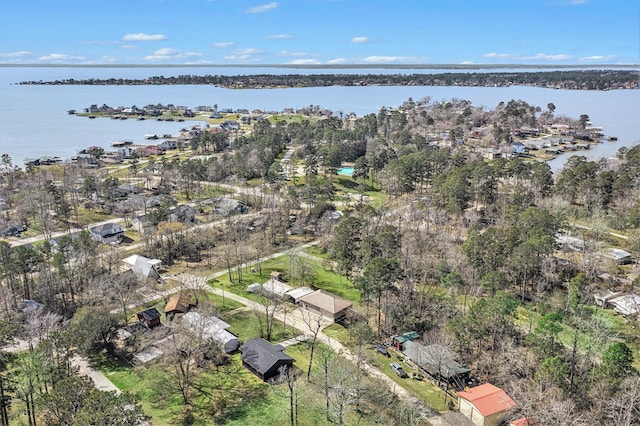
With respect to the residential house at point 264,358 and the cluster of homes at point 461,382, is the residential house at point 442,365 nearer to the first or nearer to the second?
the cluster of homes at point 461,382

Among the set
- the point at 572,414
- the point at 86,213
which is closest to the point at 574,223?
the point at 572,414

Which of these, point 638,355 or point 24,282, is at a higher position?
point 24,282

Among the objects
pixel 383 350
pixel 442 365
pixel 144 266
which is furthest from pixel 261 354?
pixel 144 266

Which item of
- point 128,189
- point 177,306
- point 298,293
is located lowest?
point 298,293

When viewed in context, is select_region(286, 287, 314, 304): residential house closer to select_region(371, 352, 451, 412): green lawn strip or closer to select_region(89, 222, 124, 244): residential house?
select_region(371, 352, 451, 412): green lawn strip

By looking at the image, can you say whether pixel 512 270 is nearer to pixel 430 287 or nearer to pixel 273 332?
pixel 430 287

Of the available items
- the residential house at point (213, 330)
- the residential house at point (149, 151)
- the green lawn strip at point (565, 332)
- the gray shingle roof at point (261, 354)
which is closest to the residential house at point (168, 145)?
the residential house at point (149, 151)

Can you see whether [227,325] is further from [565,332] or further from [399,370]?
[565,332]
